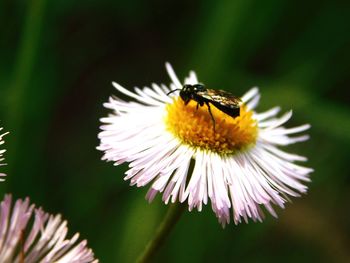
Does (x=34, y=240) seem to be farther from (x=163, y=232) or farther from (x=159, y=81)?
(x=159, y=81)

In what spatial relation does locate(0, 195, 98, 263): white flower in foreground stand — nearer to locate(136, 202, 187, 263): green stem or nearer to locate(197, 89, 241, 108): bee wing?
locate(136, 202, 187, 263): green stem

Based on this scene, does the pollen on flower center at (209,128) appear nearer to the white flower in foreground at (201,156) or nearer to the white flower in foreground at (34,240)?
the white flower in foreground at (201,156)

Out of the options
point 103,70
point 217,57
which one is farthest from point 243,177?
point 103,70

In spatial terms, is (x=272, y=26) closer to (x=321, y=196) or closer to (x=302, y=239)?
(x=321, y=196)

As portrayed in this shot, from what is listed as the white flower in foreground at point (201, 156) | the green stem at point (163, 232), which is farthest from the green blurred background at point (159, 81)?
the green stem at point (163, 232)

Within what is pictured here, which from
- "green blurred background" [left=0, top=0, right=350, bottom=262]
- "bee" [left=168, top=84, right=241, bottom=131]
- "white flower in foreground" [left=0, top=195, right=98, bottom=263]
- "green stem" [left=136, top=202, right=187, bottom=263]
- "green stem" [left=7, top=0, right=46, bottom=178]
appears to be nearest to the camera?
"white flower in foreground" [left=0, top=195, right=98, bottom=263]

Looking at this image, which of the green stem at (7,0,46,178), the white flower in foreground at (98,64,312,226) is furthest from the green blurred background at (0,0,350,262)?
the white flower in foreground at (98,64,312,226)
